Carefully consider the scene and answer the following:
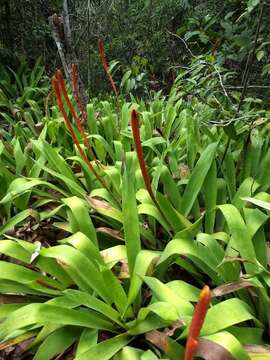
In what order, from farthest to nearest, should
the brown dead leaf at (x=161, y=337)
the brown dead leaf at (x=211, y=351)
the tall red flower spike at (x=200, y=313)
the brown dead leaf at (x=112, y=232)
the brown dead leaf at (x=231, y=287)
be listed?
1. the brown dead leaf at (x=112, y=232)
2. the brown dead leaf at (x=231, y=287)
3. the brown dead leaf at (x=161, y=337)
4. the brown dead leaf at (x=211, y=351)
5. the tall red flower spike at (x=200, y=313)

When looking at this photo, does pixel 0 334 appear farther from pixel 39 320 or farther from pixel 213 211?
pixel 213 211

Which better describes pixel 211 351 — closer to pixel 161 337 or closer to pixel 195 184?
pixel 161 337

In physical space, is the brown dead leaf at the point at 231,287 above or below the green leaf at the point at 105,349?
above

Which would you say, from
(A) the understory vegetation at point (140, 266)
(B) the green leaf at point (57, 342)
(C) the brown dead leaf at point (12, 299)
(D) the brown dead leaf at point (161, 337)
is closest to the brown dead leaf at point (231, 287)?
(A) the understory vegetation at point (140, 266)

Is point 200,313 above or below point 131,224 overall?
above

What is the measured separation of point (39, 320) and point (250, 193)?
3.91 feet

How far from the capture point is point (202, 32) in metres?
2.91

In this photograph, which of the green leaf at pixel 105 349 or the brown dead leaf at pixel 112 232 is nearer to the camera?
the green leaf at pixel 105 349

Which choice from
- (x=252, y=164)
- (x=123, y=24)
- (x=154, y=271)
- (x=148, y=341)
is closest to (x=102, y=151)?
(x=252, y=164)

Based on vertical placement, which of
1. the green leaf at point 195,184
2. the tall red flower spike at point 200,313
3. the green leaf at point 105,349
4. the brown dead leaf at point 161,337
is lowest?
the green leaf at point 105,349

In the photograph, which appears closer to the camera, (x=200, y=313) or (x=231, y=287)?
(x=200, y=313)

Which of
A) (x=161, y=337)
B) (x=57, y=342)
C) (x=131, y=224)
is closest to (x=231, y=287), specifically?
(x=161, y=337)

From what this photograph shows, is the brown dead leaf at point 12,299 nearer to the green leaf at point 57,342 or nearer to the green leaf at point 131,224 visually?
the green leaf at point 57,342

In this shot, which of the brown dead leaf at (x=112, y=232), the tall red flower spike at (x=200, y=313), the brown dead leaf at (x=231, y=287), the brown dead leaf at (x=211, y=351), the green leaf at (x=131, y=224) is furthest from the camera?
the brown dead leaf at (x=112, y=232)
